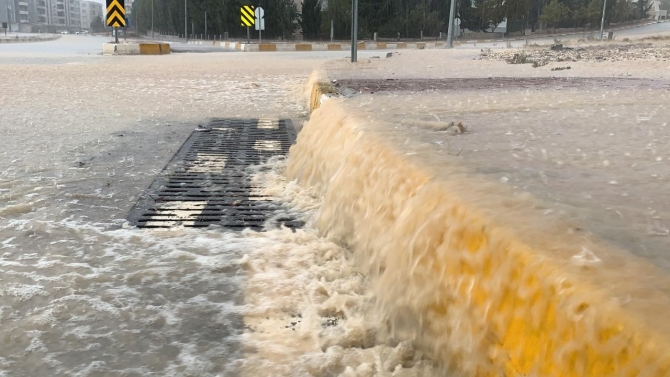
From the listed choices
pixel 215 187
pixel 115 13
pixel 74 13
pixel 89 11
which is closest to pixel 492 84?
pixel 215 187

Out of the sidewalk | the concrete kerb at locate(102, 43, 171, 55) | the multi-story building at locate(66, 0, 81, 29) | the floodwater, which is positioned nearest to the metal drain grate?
the floodwater

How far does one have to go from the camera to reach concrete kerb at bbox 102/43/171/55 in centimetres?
1895

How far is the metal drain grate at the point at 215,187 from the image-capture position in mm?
3096

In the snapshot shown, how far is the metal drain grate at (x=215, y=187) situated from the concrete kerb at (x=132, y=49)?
49.3 feet

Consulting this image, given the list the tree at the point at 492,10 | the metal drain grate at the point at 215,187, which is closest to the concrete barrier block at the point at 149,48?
the metal drain grate at the point at 215,187

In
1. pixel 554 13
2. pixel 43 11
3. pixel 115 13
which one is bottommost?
pixel 115 13

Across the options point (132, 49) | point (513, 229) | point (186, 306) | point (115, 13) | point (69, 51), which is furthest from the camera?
point (69, 51)

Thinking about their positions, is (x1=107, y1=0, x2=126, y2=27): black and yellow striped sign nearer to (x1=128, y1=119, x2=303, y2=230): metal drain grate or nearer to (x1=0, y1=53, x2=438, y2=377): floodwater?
(x1=128, y1=119, x2=303, y2=230): metal drain grate

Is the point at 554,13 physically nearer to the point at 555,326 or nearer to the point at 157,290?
the point at 157,290

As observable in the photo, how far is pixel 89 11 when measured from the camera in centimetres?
18275

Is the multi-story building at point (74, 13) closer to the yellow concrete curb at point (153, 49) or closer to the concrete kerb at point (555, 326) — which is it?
the yellow concrete curb at point (153, 49)

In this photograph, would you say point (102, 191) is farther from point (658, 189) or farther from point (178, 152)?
point (658, 189)

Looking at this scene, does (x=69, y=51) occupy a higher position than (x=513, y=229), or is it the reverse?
(x=69, y=51)

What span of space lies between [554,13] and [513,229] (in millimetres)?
48582
